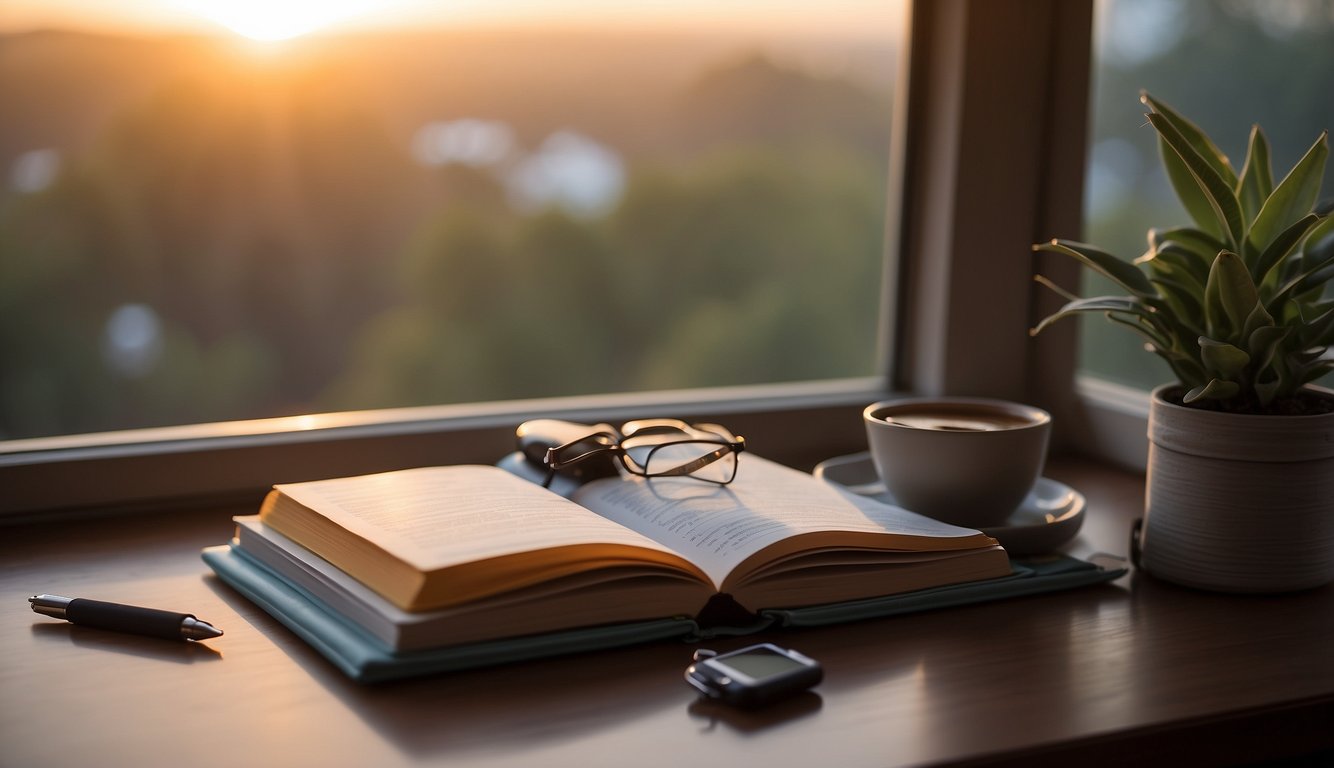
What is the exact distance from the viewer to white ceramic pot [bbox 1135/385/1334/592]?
2.52ft

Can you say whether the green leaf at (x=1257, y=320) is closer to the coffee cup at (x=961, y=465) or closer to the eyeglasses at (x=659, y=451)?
the coffee cup at (x=961, y=465)

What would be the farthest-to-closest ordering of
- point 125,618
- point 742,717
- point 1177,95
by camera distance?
A: point 1177,95, point 125,618, point 742,717

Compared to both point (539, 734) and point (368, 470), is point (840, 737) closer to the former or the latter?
point (539, 734)

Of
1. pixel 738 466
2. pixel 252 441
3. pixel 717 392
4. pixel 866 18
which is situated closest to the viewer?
pixel 738 466

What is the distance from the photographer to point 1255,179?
0.84 meters

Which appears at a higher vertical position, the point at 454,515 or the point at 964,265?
the point at 964,265

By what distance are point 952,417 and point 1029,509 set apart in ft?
0.32

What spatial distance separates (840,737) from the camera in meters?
0.58

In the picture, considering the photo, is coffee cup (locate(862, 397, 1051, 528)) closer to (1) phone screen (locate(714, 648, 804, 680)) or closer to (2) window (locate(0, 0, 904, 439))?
(1) phone screen (locate(714, 648, 804, 680))

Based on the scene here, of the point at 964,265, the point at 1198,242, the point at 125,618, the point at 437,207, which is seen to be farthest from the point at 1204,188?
the point at 437,207

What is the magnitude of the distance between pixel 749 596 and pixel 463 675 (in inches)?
7.1

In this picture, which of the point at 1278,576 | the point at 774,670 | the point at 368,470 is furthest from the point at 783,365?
the point at 774,670

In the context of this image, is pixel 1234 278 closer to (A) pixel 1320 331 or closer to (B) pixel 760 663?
(A) pixel 1320 331

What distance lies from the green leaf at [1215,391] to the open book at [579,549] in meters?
0.17
